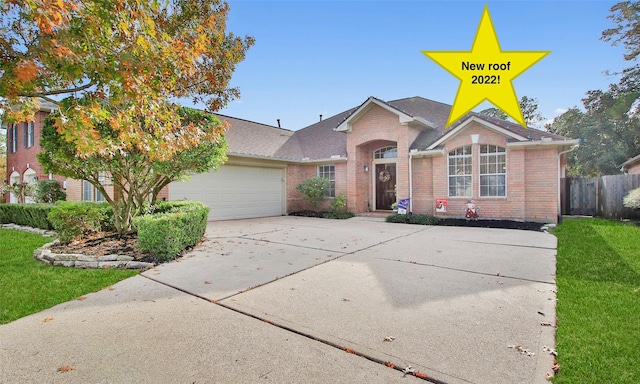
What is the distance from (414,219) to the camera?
1202cm

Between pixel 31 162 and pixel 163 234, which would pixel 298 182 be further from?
pixel 31 162

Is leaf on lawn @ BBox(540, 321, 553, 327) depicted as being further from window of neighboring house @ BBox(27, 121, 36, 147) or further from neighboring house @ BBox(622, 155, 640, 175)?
neighboring house @ BBox(622, 155, 640, 175)

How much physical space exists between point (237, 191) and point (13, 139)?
1473 cm

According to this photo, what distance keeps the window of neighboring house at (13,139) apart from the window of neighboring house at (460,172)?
2232cm

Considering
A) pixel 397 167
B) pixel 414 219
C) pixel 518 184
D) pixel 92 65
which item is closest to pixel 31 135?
pixel 92 65

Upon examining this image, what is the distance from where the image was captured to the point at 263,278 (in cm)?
500

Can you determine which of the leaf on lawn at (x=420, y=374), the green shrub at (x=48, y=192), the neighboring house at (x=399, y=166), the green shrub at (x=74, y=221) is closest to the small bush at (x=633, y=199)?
the neighboring house at (x=399, y=166)

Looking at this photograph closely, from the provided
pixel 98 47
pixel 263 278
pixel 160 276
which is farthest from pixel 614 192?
pixel 98 47

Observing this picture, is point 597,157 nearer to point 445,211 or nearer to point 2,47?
point 445,211

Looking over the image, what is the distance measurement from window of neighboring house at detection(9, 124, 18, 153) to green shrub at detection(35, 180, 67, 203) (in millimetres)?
6009

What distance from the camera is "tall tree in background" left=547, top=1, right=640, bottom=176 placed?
21.1m

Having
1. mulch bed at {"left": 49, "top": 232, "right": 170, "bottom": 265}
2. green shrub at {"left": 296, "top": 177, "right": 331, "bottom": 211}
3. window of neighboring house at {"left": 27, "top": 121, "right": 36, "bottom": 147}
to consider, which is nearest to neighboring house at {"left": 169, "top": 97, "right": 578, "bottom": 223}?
green shrub at {"left": 296, "top": 177, "right": 331, "bottom": 211}

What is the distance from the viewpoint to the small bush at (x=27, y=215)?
10.2 meters

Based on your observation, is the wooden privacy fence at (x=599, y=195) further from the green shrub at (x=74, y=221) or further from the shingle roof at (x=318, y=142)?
the green shrub at (x=74, y=221)
